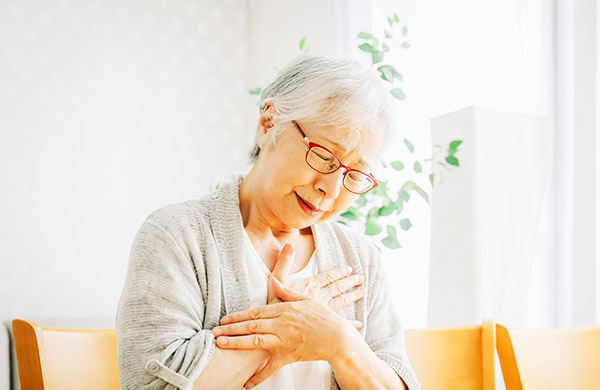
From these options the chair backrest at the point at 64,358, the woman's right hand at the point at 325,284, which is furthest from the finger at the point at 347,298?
the chair backrest at the point at 64,358

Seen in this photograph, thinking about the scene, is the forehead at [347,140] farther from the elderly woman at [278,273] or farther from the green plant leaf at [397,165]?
the green plant leaf at [397,165]

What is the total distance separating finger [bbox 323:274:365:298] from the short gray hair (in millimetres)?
356

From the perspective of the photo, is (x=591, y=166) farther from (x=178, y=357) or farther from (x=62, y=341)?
(x=62, y=341)

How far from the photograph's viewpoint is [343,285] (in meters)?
1.35

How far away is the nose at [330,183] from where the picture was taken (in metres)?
1.24

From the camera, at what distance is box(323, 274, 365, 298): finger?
132cm

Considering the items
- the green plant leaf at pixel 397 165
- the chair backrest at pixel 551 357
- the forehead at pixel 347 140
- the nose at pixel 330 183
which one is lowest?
the chair backrest at pixel 551 357

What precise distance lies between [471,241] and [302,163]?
1009 mm

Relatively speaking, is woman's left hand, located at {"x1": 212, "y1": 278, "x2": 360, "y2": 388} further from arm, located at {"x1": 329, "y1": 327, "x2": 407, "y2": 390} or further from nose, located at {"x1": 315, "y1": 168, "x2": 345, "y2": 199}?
nose, located at {"x1": 315, "y1": 168, "x2": 345, "y2": 199}

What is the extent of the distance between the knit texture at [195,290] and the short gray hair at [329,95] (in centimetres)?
25

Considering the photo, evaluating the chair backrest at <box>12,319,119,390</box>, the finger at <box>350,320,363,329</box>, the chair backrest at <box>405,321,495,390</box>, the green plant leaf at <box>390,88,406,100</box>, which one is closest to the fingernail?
the finger at <box>350,320,363,329</box>

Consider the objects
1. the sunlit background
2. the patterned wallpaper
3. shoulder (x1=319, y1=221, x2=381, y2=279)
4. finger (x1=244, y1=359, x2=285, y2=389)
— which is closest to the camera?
finger (x1=244, y1=359, x2=285, y2=389)

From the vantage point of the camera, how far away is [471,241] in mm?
2014

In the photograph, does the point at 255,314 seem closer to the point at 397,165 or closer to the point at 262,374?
the point at 262,374
